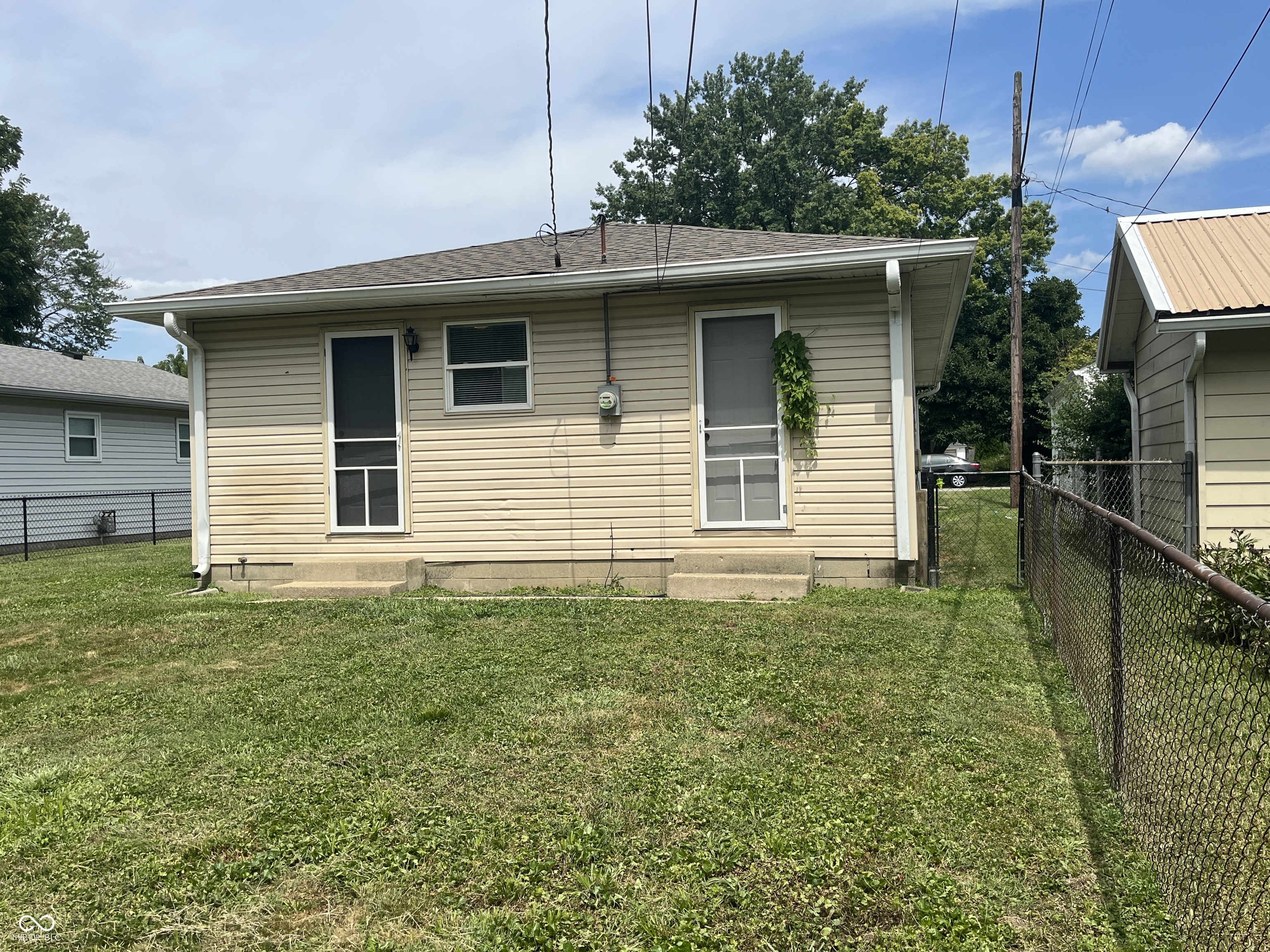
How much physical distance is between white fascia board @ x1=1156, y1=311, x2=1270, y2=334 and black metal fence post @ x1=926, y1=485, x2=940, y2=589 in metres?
2.37

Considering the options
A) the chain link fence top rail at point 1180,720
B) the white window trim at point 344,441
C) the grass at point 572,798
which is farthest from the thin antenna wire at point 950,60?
the white window trim at point 344,441

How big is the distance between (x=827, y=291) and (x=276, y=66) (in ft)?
20.5

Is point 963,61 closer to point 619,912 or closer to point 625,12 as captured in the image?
point 625,12

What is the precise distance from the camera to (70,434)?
17.6m

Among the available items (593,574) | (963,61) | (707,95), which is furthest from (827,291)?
(707,95)

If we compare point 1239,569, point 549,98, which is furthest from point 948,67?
point 1239,569

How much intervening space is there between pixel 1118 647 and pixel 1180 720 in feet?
3.45

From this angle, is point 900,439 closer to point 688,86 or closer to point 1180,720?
point 688,86

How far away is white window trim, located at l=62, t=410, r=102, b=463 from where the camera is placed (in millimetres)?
17422

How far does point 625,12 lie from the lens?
682 centimetres

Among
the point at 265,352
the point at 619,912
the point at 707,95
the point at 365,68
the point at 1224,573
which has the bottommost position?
the point at 619,912

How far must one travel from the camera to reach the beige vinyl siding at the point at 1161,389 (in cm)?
750

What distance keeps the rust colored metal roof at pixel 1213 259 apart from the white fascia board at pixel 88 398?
17641mm

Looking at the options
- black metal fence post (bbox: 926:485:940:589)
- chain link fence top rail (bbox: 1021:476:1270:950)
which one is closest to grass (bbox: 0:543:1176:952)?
chain link fence top rail (bbox: 1021:476:1270:950)
